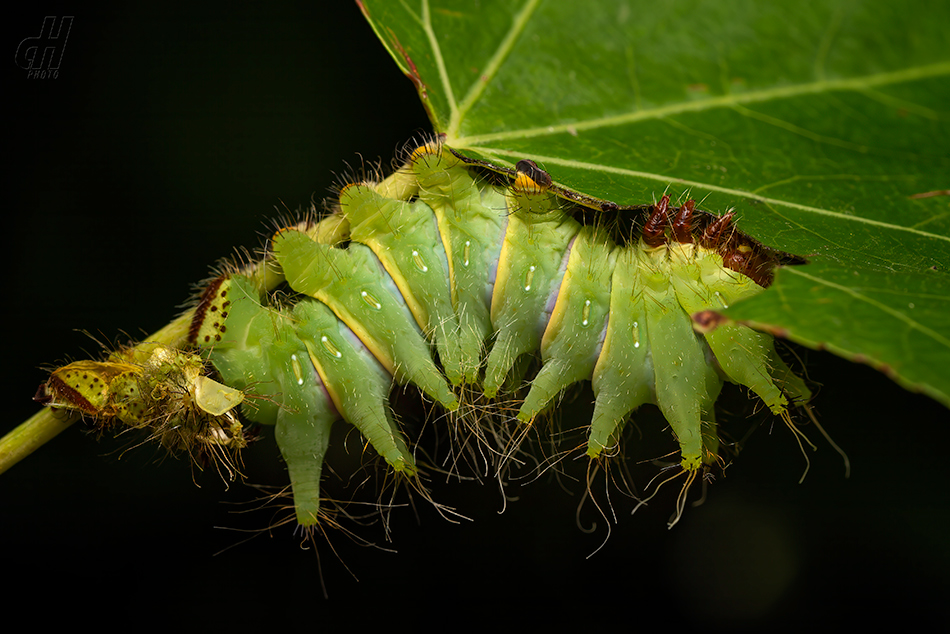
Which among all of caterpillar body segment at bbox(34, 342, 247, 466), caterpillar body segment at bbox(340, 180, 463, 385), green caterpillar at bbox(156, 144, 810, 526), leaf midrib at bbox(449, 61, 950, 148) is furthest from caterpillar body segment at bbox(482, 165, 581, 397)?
caterpillar body segment at bbox(34, 342, 247, 466)

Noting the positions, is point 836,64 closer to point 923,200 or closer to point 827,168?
point 827,168

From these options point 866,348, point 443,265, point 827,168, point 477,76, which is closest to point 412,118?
point 443,265

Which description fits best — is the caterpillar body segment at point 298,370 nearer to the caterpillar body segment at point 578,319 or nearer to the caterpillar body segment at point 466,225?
the caterpillar body segment at point 466,225

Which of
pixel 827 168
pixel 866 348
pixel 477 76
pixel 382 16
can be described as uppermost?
pixel 382 16

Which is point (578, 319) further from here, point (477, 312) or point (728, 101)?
point (728, 101)

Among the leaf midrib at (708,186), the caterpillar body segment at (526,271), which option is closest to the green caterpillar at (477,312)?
the caterpillar body segment at (526,271)
